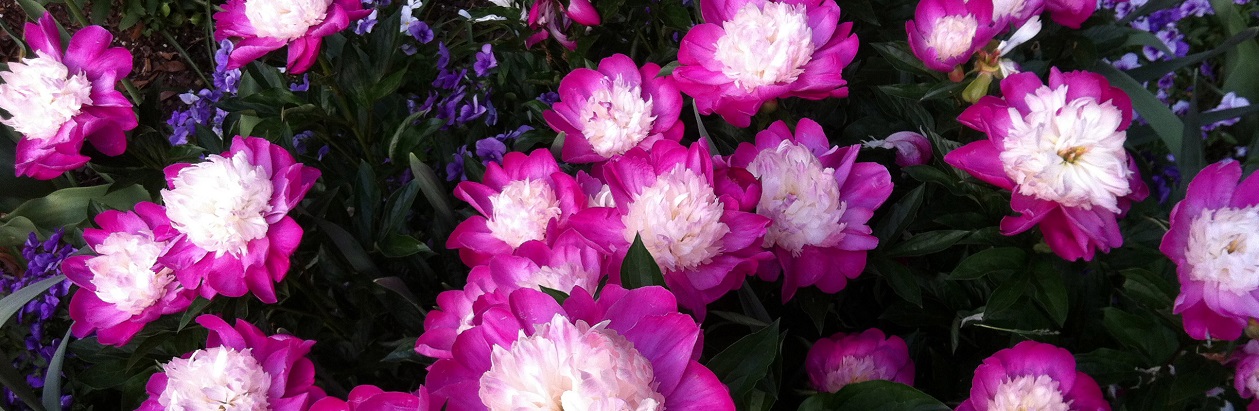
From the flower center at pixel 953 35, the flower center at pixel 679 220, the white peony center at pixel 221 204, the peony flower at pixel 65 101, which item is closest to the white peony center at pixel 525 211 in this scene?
the flower center at pixel 679 220

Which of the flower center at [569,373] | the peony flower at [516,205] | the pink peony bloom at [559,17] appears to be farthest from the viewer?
the pink peony bloom at [559,17]

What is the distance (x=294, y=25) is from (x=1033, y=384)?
2.83 ft

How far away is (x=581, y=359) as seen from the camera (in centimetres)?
42

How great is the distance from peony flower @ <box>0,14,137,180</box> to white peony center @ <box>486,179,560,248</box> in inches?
21.4

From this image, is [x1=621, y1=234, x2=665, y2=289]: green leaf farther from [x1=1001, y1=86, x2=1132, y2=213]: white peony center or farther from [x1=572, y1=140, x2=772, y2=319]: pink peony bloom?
[x1=1001, y1=86, x2=1132, y2=213]: white peony center

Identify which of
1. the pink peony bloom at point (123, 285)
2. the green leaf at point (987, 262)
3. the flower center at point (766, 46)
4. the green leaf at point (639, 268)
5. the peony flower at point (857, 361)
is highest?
the flower center at point (766, 46)

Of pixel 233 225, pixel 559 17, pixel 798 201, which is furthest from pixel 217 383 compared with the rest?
pixel 559 17

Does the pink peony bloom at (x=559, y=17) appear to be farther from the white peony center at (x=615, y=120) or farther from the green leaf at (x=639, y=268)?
the green leaf at (x=639, y=268)

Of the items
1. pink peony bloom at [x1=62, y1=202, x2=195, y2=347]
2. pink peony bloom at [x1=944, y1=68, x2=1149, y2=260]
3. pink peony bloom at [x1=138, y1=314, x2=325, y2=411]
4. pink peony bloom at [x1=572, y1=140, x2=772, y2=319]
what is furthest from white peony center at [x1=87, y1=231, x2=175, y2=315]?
pink peony bloom at [x1=944, y1=68, x2=1149, y2=260]

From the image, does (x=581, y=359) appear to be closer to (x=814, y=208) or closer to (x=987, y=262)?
(x=814, y=208)

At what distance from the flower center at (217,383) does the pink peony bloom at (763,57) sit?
487 mm

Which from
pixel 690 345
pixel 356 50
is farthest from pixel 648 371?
pixel 356 50

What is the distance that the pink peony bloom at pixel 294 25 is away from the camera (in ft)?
2.82

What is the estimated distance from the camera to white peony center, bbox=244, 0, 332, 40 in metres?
0.85
